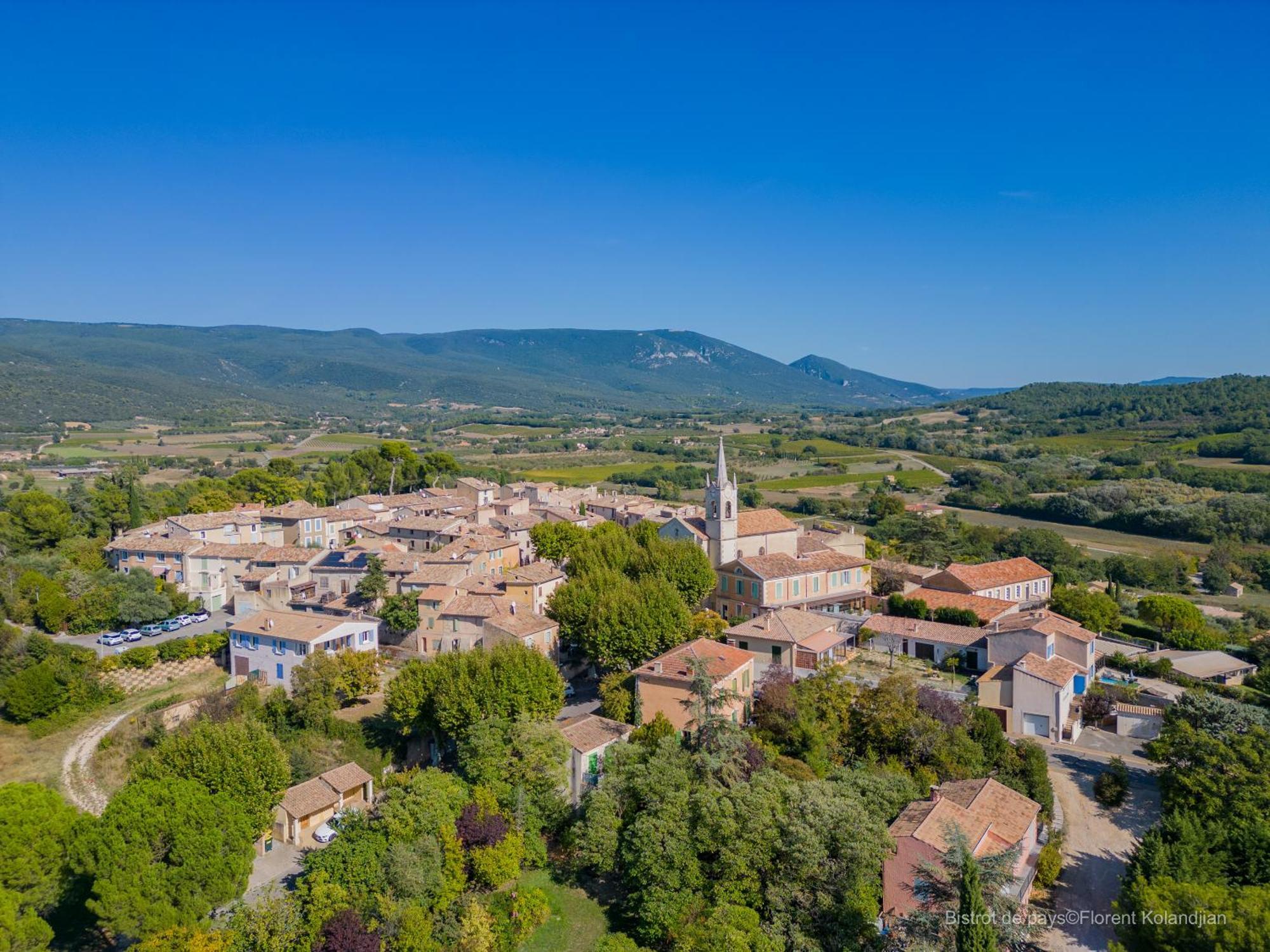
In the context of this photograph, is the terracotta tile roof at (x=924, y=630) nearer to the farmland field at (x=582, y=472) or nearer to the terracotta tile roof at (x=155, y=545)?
the terracotta tile roof at (x=155, y=545)

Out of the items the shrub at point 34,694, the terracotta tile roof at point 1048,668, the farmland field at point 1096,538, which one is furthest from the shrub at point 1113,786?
the farmland field at point 1096,538

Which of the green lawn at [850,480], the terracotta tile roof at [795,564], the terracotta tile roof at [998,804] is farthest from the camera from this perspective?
the green lawn at [850,480]

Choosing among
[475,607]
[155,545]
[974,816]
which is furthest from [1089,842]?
[155,545]

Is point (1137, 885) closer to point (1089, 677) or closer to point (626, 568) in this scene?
point (1089, 677)

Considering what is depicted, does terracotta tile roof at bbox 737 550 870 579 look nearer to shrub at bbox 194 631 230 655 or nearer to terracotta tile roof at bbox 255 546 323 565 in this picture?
terracotta tile roof at bbox 255 546 323 565

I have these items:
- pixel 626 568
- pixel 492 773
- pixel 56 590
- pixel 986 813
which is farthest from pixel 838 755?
pixel 56 590
